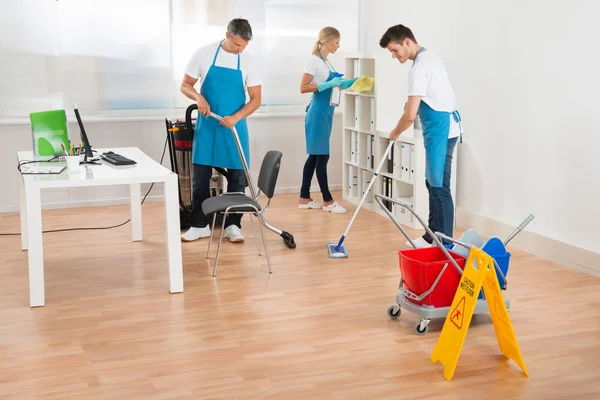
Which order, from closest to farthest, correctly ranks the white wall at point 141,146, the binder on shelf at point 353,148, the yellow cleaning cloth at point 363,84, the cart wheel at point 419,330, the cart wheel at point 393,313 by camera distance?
the cart wheel at point 419,330, the cart wheel at point 393,313, the yellow cleaning cloth at point 363,84, the white wall at point 141,146, the binder on shelf at point 353,148

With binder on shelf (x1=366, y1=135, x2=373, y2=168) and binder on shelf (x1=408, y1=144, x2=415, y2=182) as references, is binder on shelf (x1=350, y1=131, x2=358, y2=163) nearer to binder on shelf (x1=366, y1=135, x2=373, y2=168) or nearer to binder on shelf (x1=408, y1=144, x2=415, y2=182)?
binder on shelf (x1=366, y1=135, x2=373, y2=168)

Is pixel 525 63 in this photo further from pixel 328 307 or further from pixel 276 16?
pixel 276 16

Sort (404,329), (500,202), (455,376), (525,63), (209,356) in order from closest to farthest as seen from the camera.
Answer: (455,376), (209,356), (404,329), (525,63), (500,202)

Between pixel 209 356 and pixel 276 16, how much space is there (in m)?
4.39

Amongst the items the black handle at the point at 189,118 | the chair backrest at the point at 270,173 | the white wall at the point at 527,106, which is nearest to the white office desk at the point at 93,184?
the chair backrest at the point at 270,173

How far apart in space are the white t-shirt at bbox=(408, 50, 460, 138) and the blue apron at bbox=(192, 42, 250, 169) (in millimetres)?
1197

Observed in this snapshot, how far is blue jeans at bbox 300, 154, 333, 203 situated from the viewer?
21.1 ft

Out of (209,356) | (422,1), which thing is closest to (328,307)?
(209,356)

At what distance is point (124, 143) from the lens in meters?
6.83

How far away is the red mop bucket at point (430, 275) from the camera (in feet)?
11.6

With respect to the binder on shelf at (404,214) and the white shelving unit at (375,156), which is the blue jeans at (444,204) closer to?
the white shelving unit at (375,156)

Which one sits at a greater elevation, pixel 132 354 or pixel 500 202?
pixel 500 202

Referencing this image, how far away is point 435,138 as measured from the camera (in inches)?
190

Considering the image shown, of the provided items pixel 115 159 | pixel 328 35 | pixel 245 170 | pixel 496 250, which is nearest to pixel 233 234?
pixel 245 170
